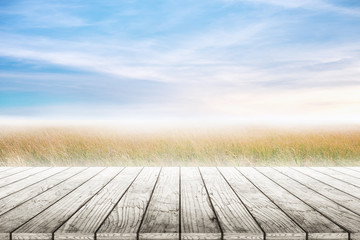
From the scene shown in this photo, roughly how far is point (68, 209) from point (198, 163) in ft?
11.8

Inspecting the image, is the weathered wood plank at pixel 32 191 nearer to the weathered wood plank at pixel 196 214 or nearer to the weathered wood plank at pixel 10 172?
the weathered wood plank at pixel 10 172

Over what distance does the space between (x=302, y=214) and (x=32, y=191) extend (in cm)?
210

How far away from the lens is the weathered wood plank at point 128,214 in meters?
1.55

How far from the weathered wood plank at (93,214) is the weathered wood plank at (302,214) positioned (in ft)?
3.82

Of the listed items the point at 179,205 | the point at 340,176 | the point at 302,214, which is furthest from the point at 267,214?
the point at 340,176

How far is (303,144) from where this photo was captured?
Result: 6.56 m

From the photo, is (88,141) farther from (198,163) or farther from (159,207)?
(159,207)

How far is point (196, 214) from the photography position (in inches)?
73.2

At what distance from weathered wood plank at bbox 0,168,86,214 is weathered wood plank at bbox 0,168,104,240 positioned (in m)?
0.06

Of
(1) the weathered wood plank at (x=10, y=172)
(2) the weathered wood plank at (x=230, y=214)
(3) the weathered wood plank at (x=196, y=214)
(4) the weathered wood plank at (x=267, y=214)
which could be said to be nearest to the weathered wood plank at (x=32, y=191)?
(1) the weathered wood plank at (x=10, y=172)

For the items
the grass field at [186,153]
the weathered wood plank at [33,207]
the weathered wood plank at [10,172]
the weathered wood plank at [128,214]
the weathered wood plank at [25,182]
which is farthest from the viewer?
the grass field at [186,153]

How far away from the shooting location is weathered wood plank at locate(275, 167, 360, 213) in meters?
2.12

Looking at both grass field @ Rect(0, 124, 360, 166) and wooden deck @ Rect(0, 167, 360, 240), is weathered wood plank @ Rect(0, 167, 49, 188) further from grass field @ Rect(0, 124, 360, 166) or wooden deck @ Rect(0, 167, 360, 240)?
grass field @ Rect(0, 124, 360, 166)

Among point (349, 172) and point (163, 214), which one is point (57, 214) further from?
point (349, 172)
